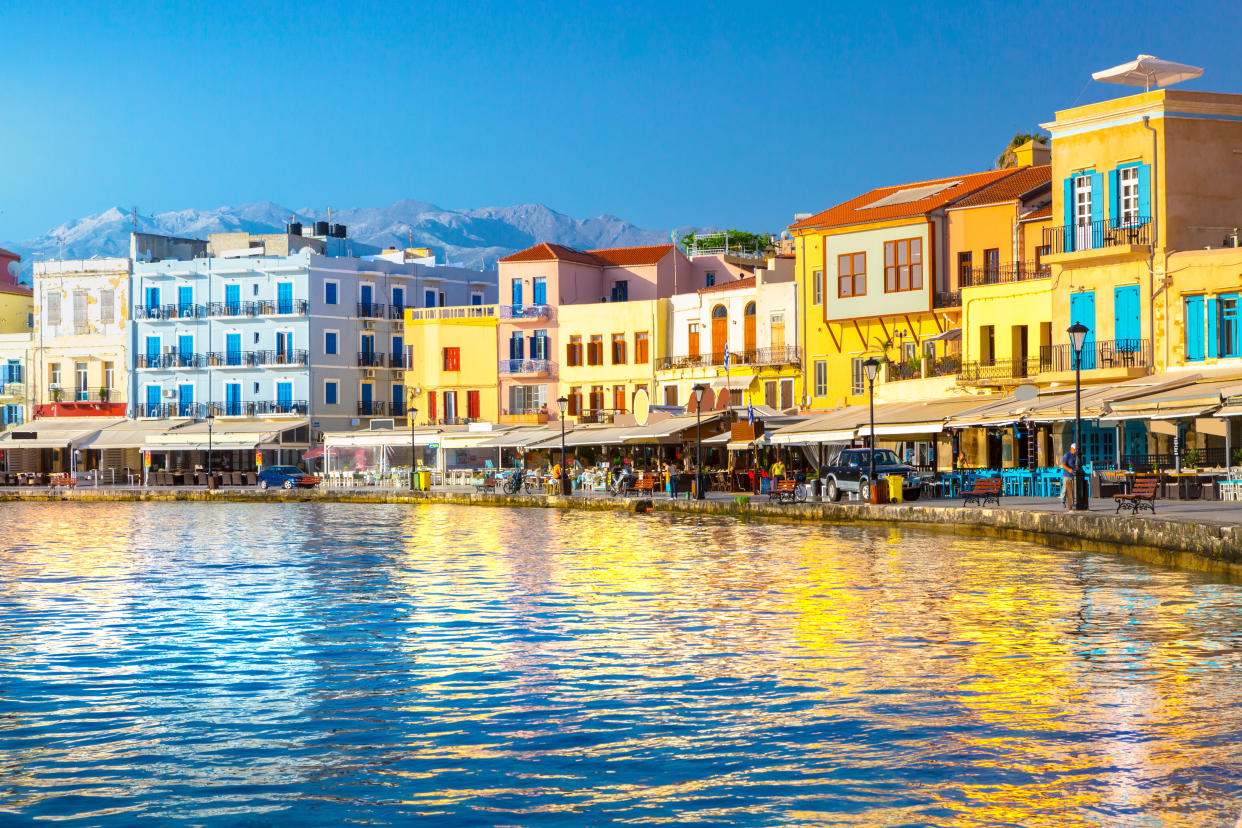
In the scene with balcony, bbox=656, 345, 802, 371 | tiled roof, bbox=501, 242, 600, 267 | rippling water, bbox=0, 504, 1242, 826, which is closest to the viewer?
rippling water, bbox=0, 504, 1242, 826

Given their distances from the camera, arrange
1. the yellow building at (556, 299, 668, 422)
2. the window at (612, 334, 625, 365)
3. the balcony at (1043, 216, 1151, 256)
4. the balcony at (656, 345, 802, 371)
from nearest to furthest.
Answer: the balcony at (1043, 216, 1151, 256) → the balcony at (656, 345, 802, 371) → the yellow building at (556, 299, 668, 422) → the window at (612, 334, 625, 365)

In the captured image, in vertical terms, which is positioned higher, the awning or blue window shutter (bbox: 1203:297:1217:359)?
blue window shutter (bbox: 1203:297:1217:359)

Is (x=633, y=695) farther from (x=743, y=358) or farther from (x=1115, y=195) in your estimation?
(x=743, y=358)

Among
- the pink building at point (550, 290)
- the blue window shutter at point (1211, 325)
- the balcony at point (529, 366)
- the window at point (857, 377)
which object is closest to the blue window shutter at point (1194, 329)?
the blue window shutter at point (1211, 325)

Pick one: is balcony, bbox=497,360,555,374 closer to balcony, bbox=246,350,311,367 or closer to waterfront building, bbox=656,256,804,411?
waterfront building, bbox=656,256,804,411

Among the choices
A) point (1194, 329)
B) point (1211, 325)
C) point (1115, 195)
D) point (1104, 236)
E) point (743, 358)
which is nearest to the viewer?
point (1211, 325)

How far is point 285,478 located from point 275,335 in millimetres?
14727

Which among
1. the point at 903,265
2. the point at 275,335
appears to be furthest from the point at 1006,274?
the point at 275,335

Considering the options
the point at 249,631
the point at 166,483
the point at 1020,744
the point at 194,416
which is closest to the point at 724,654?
the point at 1020,744

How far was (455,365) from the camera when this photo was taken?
71750 millimetres

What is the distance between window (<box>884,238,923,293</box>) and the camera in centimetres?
5053

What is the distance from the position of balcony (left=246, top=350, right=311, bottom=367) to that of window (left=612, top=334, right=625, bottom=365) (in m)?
18.3

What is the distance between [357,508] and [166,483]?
1929 cm

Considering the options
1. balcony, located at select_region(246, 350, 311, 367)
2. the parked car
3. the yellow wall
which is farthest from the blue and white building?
the yellow wall
